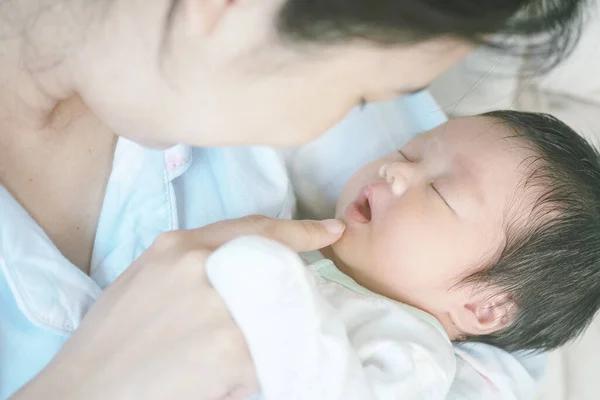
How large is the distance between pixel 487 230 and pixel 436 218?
78mm

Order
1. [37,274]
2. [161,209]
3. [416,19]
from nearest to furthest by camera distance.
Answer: [416,19]
[37,274]
[161,209]

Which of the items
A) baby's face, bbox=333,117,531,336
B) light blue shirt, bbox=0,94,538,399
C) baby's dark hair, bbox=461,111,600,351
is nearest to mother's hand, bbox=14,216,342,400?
light blue shirt, bbox=0,94,538,399

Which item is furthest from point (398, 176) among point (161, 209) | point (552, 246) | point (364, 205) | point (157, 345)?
point (157, 345)

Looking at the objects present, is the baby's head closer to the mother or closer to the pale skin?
the mother

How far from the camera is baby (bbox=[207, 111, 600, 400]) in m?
0.89

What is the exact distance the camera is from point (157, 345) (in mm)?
586

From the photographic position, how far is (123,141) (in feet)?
2.79

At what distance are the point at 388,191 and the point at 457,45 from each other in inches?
18.5

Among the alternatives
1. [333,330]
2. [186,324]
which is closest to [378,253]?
[333,330]

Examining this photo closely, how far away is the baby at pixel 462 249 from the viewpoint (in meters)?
0.89

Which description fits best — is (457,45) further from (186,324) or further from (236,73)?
(186,324)

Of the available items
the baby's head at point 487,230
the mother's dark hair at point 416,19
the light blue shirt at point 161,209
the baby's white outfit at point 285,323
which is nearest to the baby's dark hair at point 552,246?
the baby's head at point 487,230

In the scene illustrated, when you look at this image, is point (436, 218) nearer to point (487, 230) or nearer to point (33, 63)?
point (487, 230)

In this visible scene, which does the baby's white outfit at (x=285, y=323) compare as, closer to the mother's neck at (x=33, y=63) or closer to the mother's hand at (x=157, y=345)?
the mother's hand at (x=157, y=345)
